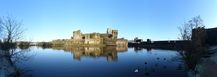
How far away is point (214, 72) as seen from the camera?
33.4 meters

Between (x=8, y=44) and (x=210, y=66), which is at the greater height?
(x=8, y=44)

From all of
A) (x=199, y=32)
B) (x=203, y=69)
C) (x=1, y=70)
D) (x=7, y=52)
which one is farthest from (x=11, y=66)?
(x=199, y=32)

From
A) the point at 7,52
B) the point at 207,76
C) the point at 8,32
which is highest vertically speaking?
the point at 8,32

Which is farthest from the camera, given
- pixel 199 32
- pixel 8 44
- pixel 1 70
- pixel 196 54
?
pixel 199 32

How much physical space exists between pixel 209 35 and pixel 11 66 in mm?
39801

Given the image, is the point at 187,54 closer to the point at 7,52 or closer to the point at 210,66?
the point at 210,66

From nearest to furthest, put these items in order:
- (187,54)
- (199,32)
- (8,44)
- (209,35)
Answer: (8,44)
(187,54)
(199,32)
(209,35)

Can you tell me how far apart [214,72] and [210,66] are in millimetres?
3556

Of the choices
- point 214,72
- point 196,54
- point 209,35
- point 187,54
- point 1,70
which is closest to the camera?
point 214,72

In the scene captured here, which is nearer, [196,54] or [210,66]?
[210,66]

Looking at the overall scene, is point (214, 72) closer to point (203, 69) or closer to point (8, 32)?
point (203, 69)

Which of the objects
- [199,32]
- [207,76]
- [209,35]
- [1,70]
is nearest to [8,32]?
[1,70]

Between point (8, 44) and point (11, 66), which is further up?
point (8, 44)

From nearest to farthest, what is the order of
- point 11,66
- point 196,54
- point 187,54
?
1. point 11,66
2. point 196,54
3. point 187,54
